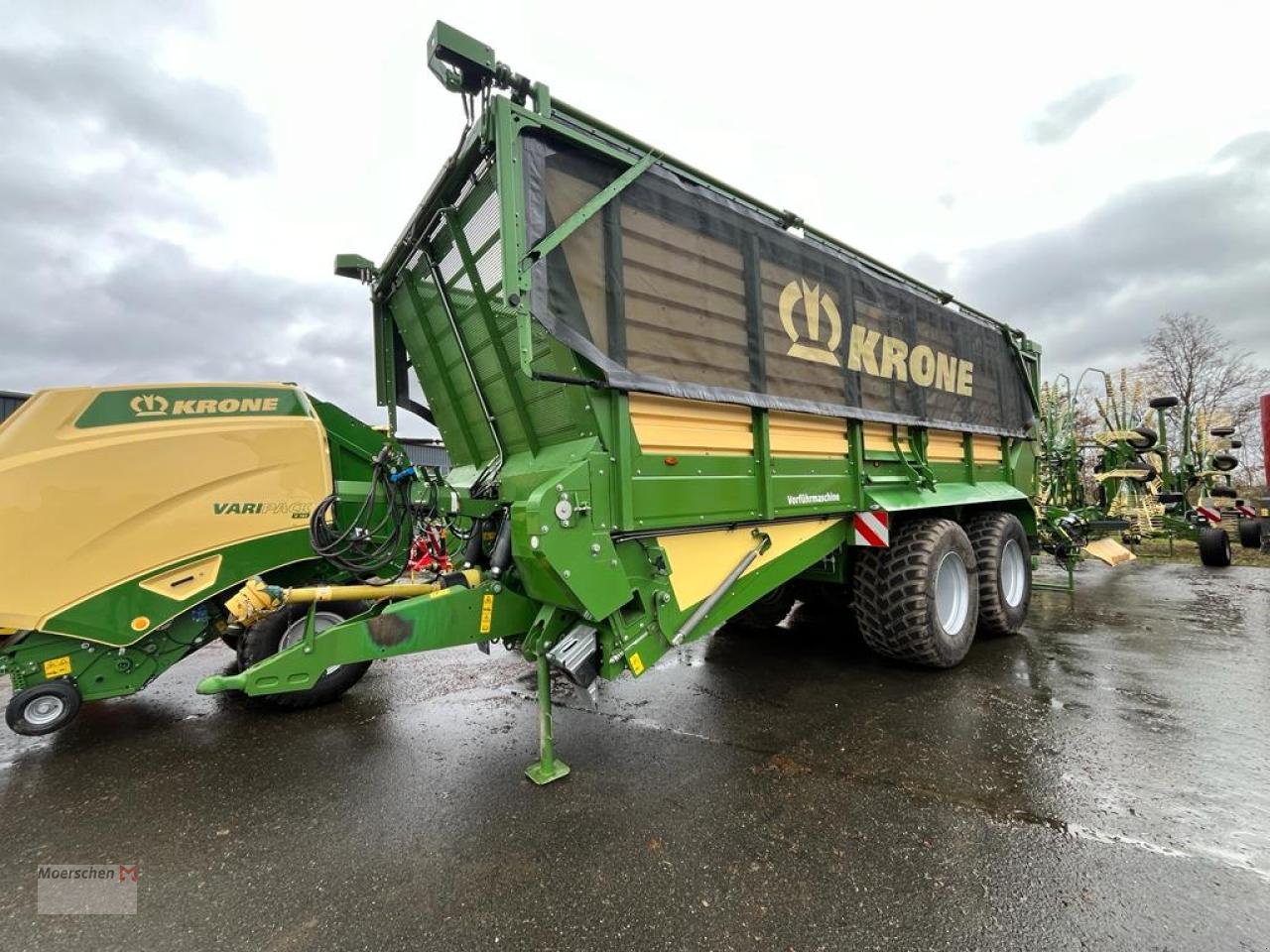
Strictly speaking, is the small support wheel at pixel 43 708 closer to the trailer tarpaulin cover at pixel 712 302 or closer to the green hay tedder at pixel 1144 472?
the trailer tarpaulin cover at pixel 712 302

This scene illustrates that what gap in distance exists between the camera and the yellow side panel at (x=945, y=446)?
4.61m

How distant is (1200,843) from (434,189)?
4.38 meters

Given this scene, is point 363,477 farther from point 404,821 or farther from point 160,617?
point 404,821

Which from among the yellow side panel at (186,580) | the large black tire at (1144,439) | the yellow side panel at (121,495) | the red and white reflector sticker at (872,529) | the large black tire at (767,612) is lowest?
the large black tire at (767,612)

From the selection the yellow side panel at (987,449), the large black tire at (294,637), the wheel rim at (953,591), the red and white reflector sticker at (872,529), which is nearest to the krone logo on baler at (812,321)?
the red and white reflector sticker at (872,529)

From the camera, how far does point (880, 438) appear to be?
4.10 meters

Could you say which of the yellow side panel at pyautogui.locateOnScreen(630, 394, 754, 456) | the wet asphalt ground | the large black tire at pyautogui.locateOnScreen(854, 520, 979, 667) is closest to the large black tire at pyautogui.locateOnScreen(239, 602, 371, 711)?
the wet asphalt ground

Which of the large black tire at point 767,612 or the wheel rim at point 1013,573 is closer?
the wheel rim at point 1013,573

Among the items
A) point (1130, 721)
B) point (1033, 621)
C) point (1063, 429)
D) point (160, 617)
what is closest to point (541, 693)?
point (160, 617)

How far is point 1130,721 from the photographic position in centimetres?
328

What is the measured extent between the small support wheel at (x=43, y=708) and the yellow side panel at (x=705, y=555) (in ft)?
11.0

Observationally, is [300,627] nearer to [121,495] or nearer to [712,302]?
[121,495]

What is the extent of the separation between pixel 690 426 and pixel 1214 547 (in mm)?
11262

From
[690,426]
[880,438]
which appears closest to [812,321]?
[880,438]
